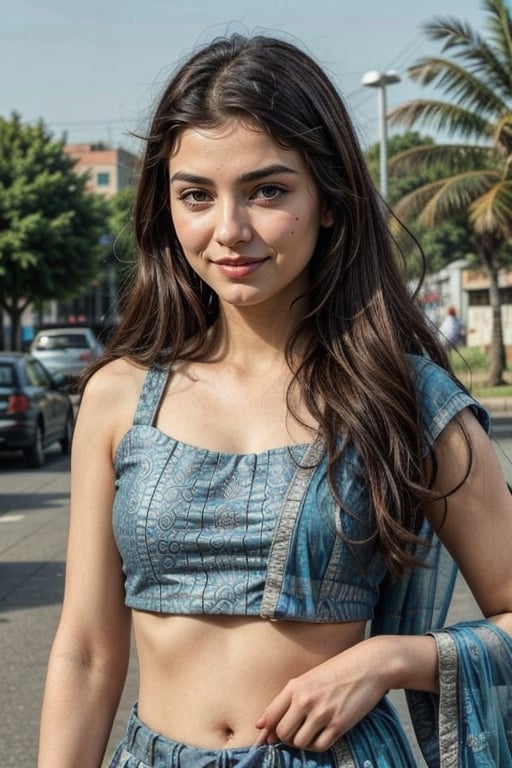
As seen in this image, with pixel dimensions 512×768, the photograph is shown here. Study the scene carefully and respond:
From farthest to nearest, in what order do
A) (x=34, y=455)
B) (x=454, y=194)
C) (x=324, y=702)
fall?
(x=454, y=194)
(x=34, y=455)
(x=324, y=702)

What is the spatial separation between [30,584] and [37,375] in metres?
9.54

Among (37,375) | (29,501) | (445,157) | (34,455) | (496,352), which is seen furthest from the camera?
(496,352)

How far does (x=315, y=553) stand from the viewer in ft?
5.90

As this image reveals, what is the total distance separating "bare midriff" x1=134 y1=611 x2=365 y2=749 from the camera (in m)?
1.80

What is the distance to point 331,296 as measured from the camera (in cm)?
202

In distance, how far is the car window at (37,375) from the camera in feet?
56.6

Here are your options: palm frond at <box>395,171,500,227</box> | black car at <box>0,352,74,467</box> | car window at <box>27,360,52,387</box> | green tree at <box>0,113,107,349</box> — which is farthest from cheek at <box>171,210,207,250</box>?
green tree at <box>0,113,107,349</box>

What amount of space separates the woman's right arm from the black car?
47.3ft

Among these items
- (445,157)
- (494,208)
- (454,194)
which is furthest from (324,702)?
(445,157)

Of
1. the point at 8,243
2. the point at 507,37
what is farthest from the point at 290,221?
the point at 8,243

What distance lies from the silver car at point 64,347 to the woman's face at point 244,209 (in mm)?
29865

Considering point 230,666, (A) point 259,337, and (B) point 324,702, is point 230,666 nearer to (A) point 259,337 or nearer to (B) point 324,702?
(B) point 324,702

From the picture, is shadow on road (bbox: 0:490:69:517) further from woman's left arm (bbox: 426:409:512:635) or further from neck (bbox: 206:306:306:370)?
woman's left arm (bbox: 426:409:512:635)

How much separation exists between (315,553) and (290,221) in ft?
1.52
